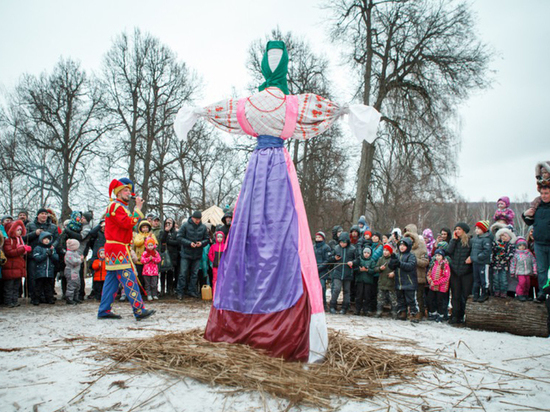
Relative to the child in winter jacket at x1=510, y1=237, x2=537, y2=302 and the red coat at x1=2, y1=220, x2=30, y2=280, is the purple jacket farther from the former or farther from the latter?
the red coat at x1=2, y1=220, x2=30, y2=280

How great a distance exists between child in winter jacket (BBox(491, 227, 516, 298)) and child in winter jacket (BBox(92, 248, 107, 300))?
7007 millimetres

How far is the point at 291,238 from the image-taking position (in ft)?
12.2

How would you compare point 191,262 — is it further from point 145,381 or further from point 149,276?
point 145,381

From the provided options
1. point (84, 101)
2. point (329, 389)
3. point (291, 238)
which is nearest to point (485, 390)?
point (329, 389)

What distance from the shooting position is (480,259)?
6.23m

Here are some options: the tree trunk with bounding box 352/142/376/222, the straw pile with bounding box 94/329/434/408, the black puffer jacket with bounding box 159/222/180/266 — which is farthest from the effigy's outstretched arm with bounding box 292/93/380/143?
the tree trunk with bounding box 352/142/376/222

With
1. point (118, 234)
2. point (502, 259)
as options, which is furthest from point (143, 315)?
point (502, 259)

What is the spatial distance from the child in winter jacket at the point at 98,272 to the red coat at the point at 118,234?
6.86 ft

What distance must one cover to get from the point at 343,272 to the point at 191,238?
11.7 feet

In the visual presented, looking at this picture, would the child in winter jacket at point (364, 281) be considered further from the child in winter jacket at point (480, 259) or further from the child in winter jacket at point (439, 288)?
the child in winter jacket at point (480, 259)

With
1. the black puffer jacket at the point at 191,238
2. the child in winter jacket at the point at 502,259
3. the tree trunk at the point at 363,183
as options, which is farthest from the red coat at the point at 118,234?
the tree trunk at the point at 363,183

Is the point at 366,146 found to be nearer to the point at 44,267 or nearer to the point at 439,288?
the point at 439,288

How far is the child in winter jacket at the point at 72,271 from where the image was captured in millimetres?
7488

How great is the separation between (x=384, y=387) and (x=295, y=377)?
74 cm
